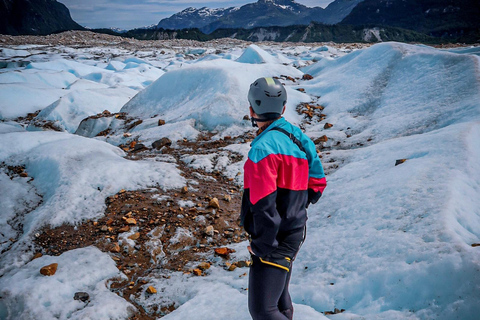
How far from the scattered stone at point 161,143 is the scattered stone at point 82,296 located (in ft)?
20.4

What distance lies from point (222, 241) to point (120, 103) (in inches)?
603

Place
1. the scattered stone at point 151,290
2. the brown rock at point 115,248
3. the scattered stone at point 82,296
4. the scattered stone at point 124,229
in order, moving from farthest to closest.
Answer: the scattered stone at point 124,229
the brown rock at point 115,248
the scattered stone at point 151,290
the scattered stone at point 82,296

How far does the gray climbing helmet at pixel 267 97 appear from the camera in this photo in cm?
247

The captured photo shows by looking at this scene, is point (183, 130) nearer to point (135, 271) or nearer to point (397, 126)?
point (135, 271)

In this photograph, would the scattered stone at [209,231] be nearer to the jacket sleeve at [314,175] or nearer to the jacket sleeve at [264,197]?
the jacket sleeve at [314,175]

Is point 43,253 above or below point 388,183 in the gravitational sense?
below

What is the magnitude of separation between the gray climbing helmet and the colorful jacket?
0.13m

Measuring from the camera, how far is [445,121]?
7.81 m

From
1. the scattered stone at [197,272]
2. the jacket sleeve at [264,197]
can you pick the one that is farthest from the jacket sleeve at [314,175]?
the scattered stone at [197,272]

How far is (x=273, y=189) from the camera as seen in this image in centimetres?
210

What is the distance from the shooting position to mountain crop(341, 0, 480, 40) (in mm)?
113256

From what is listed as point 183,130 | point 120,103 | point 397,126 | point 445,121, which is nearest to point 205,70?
point 183,130

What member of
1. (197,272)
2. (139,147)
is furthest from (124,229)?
(139,147)

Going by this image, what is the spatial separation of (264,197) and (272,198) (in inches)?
2.9
